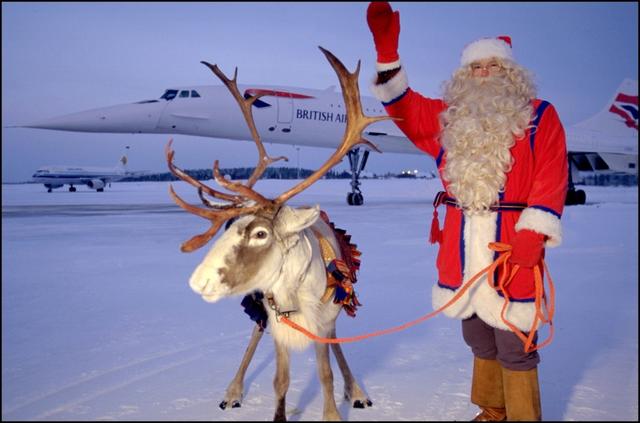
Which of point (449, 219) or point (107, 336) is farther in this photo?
point (107, 336)

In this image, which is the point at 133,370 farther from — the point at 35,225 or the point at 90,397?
the point at 35,225

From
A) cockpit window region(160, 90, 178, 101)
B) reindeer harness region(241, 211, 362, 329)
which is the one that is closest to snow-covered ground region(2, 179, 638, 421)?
reindeer harness region(241, 211, 362, 329)

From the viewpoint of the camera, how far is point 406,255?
7.05 m

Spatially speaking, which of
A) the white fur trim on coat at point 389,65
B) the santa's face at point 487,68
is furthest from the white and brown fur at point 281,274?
the santa's face at point 487,68

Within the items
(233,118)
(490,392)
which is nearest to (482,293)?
(490,392)

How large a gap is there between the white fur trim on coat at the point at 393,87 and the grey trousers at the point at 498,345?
4.20 feet

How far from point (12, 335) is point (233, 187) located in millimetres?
2593

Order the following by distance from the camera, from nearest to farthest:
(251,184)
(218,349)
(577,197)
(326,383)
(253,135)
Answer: (326,383)
(251,184)
(253,135)
(218,349)
(577,197)

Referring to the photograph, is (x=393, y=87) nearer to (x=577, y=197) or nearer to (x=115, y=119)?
(x=115, y=119)

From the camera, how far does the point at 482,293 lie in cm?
237

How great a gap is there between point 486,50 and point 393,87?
538 millimetres

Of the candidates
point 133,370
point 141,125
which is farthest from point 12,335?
point 141,125

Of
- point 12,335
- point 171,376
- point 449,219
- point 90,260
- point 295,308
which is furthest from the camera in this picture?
point 90,260

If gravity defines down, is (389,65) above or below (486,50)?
below
